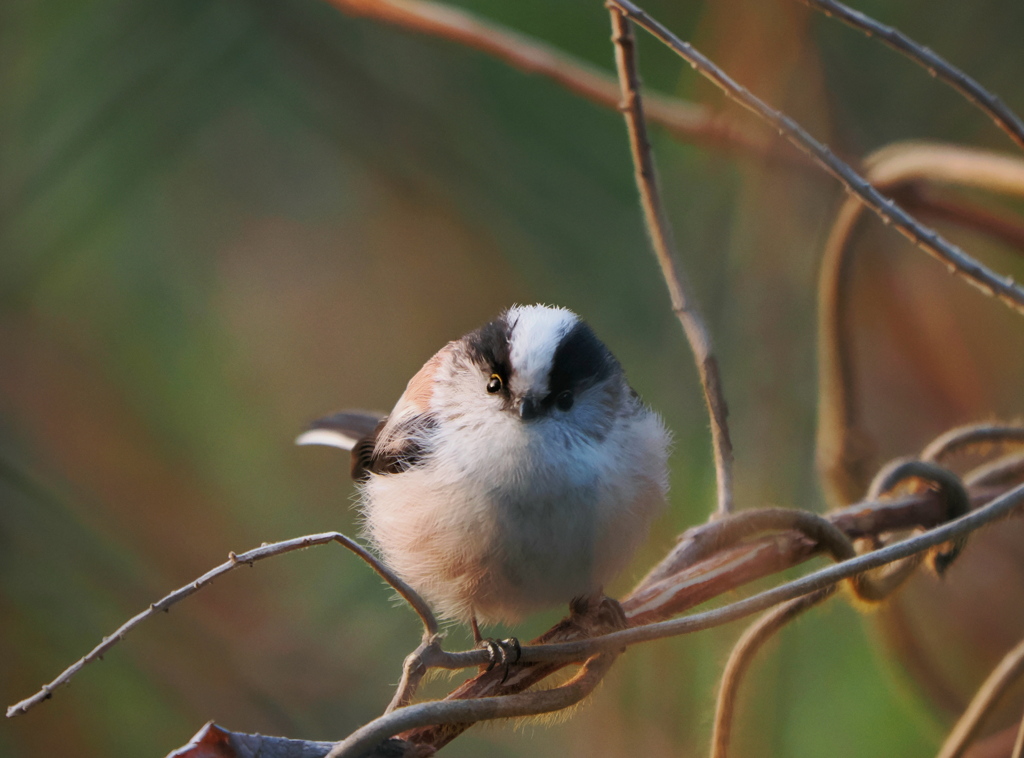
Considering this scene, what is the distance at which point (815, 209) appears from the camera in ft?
3.08

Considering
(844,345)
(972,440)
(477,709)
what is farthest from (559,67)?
(477,709)

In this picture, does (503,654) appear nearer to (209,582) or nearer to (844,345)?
(209,582)

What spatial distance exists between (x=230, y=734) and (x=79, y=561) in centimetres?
43

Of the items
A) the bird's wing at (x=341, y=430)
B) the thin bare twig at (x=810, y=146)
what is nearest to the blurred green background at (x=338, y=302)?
the bird's wing at (x=341, y=430)

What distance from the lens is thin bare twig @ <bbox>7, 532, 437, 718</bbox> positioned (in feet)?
1.15

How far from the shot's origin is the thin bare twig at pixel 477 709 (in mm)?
393

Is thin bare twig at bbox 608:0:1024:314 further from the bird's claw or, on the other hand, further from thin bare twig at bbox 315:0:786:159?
the bird's claw

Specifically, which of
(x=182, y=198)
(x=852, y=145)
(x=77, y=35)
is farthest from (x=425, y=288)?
(x=852, y=145)

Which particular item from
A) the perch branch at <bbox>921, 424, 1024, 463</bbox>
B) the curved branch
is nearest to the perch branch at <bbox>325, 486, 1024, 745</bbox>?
the curved branch

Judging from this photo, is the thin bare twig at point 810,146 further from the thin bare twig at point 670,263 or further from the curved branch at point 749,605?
the curved branch at point 749,605

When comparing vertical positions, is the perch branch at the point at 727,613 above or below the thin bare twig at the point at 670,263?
below

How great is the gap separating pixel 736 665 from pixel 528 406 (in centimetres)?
25

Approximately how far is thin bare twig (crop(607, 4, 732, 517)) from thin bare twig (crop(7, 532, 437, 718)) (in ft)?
0.91

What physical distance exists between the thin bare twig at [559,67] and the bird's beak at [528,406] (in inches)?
11.6
